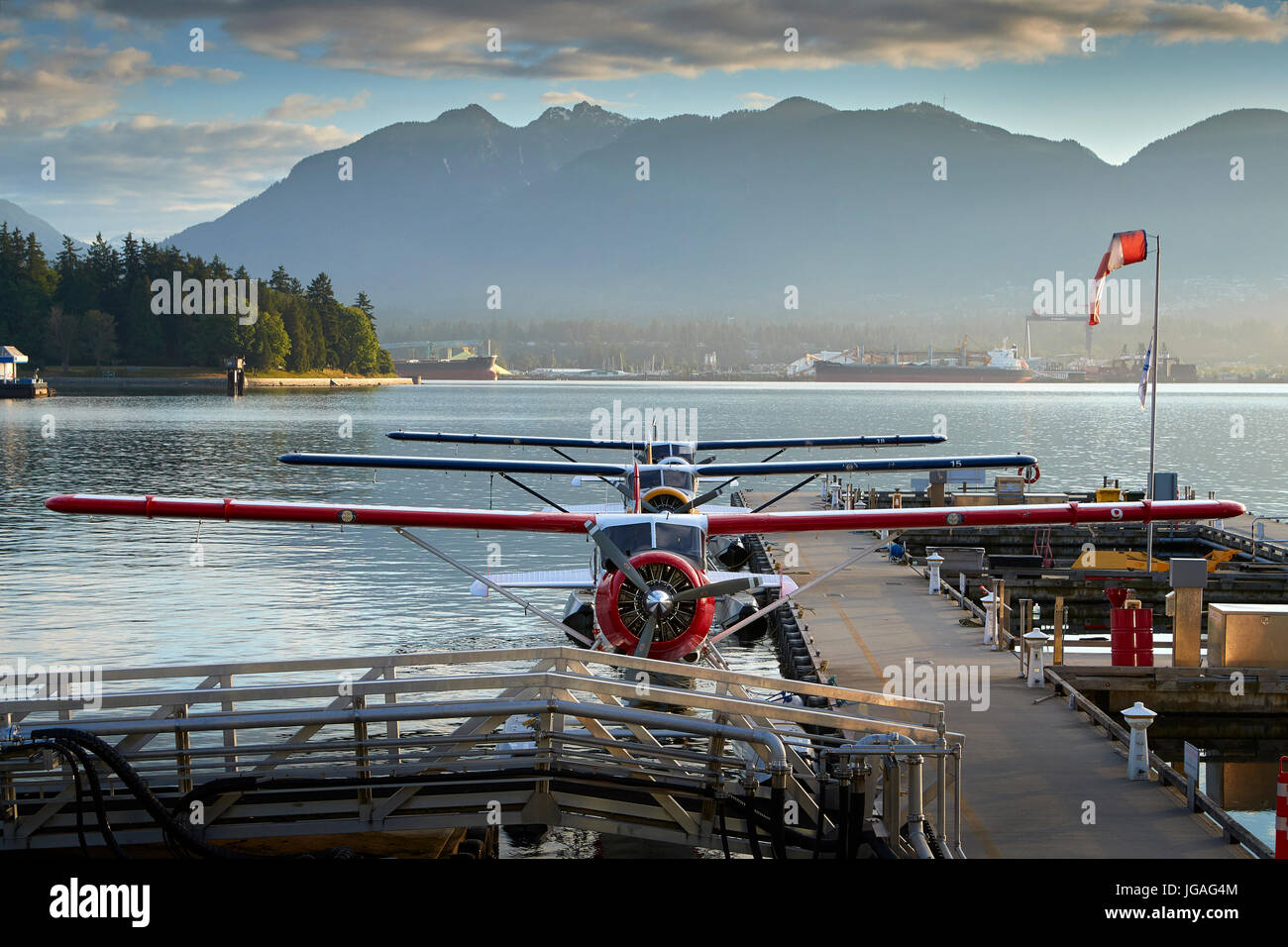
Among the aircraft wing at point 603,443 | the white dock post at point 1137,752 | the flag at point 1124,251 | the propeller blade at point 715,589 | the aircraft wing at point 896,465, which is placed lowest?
Result: the white dock post at point 1137,752

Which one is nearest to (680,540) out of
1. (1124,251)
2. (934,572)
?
(934,572)

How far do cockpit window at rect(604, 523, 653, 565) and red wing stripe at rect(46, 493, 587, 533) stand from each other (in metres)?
1.09

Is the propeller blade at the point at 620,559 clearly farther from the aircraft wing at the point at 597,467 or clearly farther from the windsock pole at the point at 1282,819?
the aircraft wing at the point at 597,467

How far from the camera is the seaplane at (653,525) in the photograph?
14.5 meters

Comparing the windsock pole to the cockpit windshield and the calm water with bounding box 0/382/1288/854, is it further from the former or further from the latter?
the cockpit windshield

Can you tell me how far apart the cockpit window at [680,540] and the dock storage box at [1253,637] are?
7.82m

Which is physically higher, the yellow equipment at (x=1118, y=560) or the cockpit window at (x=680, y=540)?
the cockpit window at (x=680, y=540)

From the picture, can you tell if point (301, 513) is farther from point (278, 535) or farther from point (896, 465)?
point (278, 535)

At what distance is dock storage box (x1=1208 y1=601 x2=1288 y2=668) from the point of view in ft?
56.3

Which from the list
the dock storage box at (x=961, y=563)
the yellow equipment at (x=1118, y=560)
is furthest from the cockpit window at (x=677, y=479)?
the yellow equipment at (x=1118, y=560)

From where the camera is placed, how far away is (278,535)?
4231 centimetres
